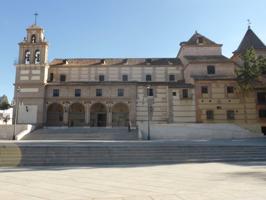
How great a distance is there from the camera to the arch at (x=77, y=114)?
4109 cm

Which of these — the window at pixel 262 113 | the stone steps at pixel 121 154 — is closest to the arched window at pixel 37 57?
the stone steps at pixel 121 154

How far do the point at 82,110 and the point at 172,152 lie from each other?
83.1 ft

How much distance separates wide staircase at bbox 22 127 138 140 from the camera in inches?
1232

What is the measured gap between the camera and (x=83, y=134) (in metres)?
32.8

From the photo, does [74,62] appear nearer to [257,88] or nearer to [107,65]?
[107,65]

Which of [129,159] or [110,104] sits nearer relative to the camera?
[129,159]

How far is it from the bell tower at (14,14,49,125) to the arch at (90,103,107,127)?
7048mm

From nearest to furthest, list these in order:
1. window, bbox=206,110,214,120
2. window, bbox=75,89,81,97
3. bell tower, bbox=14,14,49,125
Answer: window, bbox=206,110,214,120 → bell tower, bbox=14,14,49,125 → window, bbox=75,89,81,97

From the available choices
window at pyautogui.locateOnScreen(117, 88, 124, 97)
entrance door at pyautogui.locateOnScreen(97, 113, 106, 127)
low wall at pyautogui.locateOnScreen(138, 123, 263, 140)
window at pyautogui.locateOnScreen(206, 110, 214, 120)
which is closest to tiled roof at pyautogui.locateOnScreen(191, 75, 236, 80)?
window at pyautogui.locateOnScreen(206, 110, 214, 120)

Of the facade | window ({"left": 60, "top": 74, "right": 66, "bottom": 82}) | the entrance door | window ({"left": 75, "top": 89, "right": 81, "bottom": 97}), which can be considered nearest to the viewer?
the facade

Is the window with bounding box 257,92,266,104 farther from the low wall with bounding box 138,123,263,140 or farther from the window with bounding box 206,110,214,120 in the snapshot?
the low wall with bounding box 138,123,263,140

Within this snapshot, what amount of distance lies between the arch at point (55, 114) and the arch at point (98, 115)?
171 inches

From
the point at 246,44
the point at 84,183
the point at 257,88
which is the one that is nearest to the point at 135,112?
the point at 257,88

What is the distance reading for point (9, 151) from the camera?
17344 millimetres
